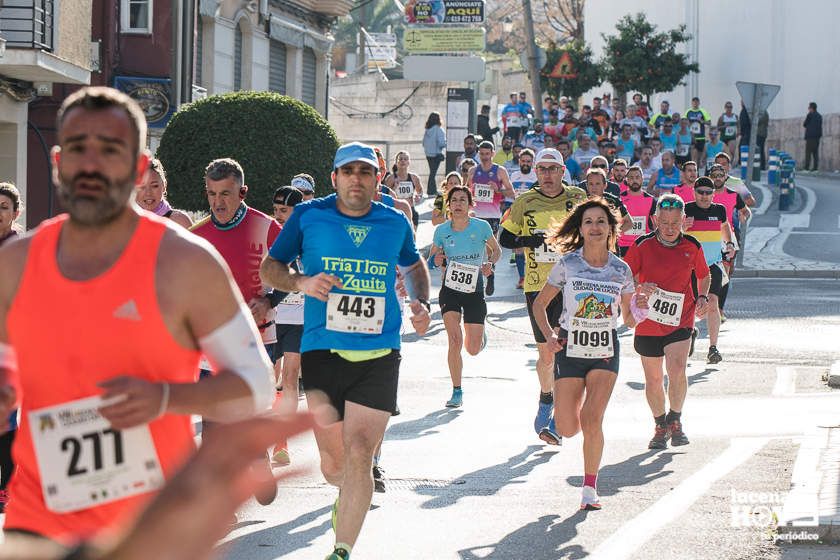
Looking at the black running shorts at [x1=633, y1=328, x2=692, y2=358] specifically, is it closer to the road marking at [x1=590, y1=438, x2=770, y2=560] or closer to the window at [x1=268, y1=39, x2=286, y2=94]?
the road marking at [x1=590, y1=438, x2=770, y2=560]

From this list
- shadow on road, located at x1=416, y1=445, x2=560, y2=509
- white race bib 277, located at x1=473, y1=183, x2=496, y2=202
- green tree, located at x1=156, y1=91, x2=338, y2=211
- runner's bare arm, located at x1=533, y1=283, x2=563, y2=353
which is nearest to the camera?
shadow on road, located at x1=416, y1=445, x2=560, y2=509

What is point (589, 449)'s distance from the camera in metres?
8.72

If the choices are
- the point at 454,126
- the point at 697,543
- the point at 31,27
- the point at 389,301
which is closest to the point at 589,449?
the point at 697,543

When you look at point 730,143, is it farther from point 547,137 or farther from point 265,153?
point 265,153

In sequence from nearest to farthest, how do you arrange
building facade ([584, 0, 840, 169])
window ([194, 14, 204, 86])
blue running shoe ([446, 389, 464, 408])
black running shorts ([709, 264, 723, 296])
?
blue running shoe ([446, 389, 464, 408]) < black running shorts ([709, 264, 723, 296]) < window ([194, 14, 204, 86]) < building facade ([584, 0, 840, 169])

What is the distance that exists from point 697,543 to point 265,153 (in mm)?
16562

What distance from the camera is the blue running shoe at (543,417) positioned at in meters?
11.0

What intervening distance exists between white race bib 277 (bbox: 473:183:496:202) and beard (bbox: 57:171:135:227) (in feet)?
63.0

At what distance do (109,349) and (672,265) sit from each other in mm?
8181

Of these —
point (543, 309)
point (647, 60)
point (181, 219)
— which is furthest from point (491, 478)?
point (647, 60)

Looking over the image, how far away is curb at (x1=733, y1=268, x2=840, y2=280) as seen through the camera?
2486 cm

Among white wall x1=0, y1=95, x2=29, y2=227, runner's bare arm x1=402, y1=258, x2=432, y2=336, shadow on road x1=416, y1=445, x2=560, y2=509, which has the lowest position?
shadow on road x1=416, y1=445, x2=560, y2=509

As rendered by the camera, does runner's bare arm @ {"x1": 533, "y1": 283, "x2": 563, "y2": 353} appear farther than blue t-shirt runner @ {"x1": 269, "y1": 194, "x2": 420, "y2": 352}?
Yes

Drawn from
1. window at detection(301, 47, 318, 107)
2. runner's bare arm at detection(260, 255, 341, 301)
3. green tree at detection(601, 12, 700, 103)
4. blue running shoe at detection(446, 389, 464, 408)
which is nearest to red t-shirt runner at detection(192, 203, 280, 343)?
runner's bare arm at detection(260, 255, 341, 301)
